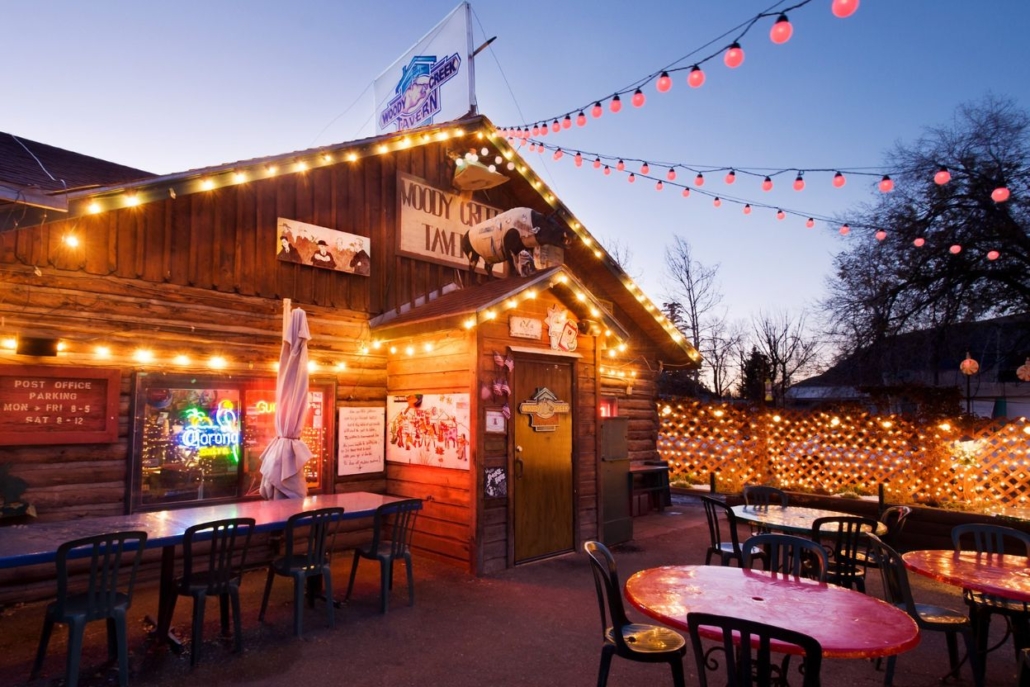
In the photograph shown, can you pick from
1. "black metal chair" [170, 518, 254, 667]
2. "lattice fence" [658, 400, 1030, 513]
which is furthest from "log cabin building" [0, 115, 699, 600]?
"lattice fence" [658, 400, 1030, 513]

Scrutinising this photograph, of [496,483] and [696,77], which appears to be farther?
[496,483]

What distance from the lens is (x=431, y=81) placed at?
10.9m

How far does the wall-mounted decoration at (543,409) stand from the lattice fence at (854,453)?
220 inches

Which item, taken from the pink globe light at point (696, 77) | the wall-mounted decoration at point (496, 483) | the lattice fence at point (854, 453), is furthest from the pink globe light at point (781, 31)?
the lattice fence at point (854, 453)

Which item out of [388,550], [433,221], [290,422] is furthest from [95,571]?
[433,221]

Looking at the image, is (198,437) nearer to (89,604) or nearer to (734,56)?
(89,604)

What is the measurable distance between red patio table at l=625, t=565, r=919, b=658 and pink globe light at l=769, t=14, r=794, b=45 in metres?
4.75

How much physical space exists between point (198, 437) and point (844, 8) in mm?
7660

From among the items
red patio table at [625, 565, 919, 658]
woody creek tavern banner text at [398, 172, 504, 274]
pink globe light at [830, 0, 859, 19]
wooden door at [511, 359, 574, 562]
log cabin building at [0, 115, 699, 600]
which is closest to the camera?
red patio table at [625, 565, 919, 658]

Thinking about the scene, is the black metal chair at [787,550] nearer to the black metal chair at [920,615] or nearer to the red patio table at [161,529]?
the black metal chair at [920,615]

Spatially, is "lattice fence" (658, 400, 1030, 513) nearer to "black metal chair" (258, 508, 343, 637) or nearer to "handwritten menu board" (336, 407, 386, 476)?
"handwritten menu board" (336, 407, 386, 476)

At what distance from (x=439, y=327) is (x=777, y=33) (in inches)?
184

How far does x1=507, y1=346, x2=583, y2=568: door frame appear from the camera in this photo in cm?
750

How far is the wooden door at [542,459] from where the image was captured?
7.72 meters
